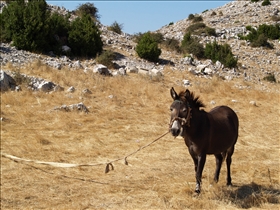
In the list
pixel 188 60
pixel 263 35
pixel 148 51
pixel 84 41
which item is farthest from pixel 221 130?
pixel 263 35

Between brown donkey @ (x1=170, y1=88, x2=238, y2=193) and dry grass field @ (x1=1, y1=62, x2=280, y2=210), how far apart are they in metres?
0.67

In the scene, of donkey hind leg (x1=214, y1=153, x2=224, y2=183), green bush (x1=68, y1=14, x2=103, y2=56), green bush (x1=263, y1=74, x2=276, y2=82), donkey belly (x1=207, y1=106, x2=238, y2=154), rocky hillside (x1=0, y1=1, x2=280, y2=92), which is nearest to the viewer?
donkey belly (x1=207, y1=106, x2=238, y2=154)

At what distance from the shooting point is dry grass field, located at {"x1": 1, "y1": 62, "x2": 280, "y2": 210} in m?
5.74

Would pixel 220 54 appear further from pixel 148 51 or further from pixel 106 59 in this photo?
pixel 106 59

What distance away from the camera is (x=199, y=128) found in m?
5.35

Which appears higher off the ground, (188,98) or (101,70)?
(101,70)

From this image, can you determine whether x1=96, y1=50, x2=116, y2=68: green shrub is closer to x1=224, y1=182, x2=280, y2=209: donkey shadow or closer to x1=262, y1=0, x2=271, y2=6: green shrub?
x1=224, y1=182, x2=280, y2=209: donkey shadow

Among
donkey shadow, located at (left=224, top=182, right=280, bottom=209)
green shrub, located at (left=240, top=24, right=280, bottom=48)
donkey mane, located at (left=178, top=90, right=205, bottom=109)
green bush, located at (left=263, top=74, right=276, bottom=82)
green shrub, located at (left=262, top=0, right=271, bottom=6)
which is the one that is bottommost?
donkey shadow, located at (left=224, top=182, right=280, bottom=209)

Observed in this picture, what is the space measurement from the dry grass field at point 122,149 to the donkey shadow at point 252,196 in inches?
0.7

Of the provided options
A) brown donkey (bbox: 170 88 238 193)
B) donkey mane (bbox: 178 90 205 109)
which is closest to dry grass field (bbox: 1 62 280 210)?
brown donkey (bbox: 170 88 238 193)

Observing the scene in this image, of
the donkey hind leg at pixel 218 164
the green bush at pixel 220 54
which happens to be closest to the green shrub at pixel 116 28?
the green bush at pixel 220 54

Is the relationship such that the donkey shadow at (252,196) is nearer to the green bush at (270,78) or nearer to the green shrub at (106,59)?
the green shrub at (106,59)

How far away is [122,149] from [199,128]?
12.8 ft

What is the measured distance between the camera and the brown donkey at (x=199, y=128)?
4.98 metres
